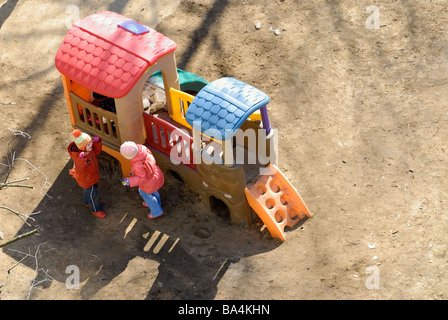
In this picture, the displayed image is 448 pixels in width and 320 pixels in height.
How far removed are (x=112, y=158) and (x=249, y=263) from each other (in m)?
2.97

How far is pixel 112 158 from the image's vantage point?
10.7 m

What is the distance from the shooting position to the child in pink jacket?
923 centimetres

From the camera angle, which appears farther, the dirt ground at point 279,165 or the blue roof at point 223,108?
the dirt ground at point 279,165

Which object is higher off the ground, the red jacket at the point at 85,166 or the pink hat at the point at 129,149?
the pink hat at the point at 129,149

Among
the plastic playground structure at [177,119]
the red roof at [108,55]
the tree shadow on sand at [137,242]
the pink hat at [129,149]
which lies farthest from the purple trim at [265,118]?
the pink hat at [129,149]

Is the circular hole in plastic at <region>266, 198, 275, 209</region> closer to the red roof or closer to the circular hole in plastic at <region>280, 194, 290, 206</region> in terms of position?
the circular hole in plastic at <region>280, 194, 290, 206</region>

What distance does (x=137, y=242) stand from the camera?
970 cm

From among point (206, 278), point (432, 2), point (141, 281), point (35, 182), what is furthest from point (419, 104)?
point (35, 182)

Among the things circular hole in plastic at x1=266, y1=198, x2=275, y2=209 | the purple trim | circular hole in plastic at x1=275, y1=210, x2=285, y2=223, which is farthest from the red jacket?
circular hole in plastic at x1=275, y1=210, x2=285, y2=223

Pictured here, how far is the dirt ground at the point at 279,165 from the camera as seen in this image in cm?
899

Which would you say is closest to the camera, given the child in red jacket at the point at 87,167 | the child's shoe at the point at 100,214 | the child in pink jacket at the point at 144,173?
the child in pink jacket at the point at 144,173

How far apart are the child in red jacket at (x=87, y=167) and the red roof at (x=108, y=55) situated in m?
0.73

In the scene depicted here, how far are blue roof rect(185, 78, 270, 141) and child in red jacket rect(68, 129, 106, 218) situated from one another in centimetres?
156

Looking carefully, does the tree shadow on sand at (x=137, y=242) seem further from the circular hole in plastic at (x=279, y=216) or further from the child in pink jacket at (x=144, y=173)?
the child in pink jacket at (x=144, y=173)
